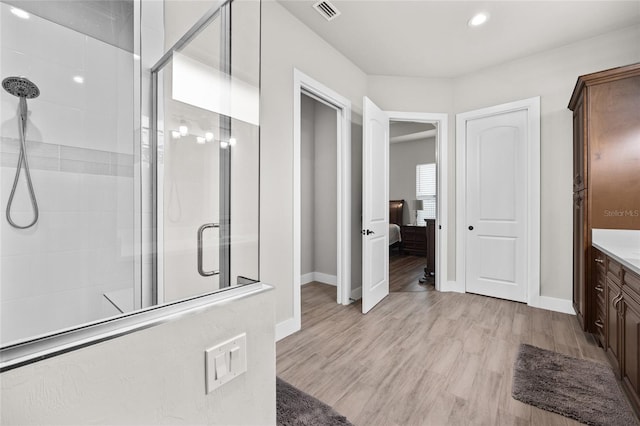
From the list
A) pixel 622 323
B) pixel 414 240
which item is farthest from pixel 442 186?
pixel 414 240

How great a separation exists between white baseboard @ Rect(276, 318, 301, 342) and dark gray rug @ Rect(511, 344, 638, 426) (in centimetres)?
158

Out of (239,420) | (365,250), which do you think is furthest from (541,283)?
(239,420)

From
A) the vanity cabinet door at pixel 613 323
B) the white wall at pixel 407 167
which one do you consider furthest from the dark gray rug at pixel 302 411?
the white wall at pixel 407 167

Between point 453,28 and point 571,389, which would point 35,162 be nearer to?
point 571,389

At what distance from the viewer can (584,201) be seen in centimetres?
240

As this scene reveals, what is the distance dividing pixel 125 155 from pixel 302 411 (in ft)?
5.07

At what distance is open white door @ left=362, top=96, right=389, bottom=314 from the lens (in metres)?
3.00

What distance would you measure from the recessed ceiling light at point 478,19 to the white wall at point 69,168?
107 inches

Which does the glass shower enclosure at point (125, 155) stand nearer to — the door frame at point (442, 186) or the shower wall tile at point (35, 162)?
the shower wall tile at point (35, 162)

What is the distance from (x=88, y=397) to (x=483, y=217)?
385 cm

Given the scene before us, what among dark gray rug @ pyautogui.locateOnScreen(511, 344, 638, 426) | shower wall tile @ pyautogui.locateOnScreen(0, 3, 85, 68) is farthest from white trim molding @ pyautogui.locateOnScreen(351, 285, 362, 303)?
shower wall tile @ pyautogui.locateOnScreen(0, 3, 85, 68)

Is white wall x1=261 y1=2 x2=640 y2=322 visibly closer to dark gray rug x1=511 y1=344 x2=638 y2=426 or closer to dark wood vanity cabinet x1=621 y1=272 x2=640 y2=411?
dark gray rug x1=511 y1=344 x2=638 y2=426

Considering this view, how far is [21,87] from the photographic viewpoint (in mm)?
942

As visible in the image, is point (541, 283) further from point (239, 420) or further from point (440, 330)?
point (239, 420)
